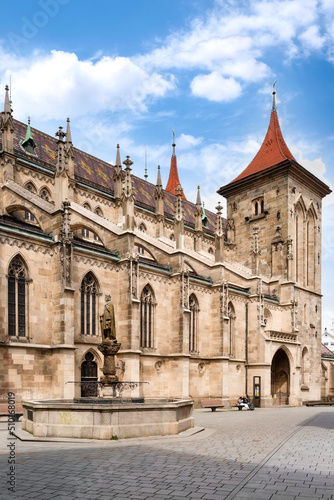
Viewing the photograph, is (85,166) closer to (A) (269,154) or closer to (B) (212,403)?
(B) (212,403)

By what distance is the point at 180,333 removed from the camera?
27.3 metres

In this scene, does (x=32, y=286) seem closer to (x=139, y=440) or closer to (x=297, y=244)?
(x=139, y=440)

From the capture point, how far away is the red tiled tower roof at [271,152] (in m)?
47.5

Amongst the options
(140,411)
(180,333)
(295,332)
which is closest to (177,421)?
(140,411)

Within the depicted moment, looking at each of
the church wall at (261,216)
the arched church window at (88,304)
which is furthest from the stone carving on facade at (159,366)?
the church wall at (261,216)

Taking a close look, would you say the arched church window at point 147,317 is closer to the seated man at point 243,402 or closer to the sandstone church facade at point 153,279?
the sandstone church facade at point 153,279

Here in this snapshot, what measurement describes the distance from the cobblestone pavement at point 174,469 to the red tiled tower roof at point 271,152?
37.2 metres

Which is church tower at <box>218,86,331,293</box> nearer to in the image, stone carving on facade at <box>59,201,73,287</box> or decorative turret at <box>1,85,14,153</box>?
decorative turret at <box>1,85,14,153</box>

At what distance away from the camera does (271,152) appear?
49.2m

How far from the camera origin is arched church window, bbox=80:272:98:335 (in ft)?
77.5

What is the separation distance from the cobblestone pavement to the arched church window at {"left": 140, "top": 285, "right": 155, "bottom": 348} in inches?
543

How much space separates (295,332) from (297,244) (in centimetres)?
959

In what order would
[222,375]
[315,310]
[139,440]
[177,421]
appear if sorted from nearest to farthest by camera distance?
[139,440], [177,421], [222,375], [315,310]

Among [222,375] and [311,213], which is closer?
[222,375]
